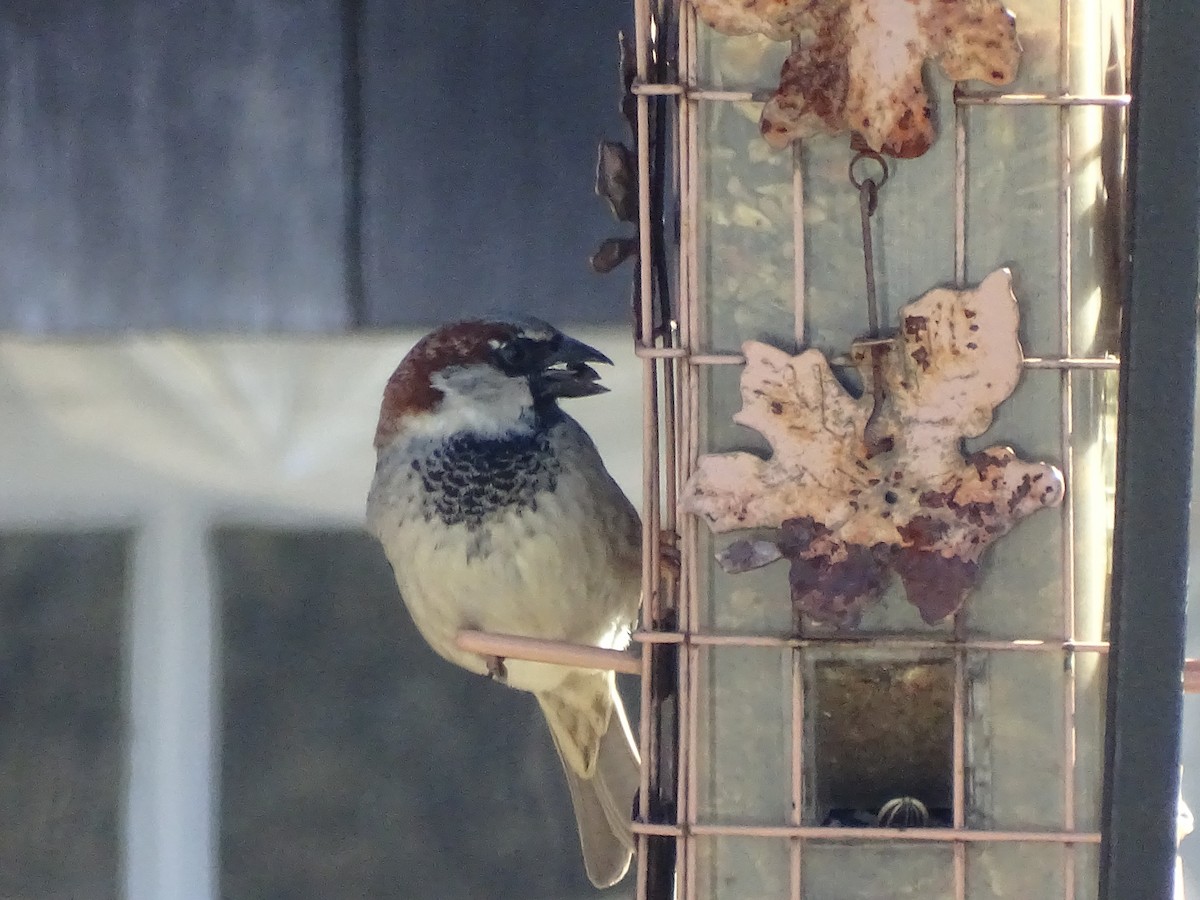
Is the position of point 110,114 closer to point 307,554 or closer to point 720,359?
point 307,554

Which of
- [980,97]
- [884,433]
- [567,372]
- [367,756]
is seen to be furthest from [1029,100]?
[367,756]

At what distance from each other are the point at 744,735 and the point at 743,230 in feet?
1.14

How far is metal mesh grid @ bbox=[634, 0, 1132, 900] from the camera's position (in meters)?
1.08

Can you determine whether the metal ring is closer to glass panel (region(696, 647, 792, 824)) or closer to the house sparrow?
glass panel (region(696, 647, 792, 824))

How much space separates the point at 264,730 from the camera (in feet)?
8.22

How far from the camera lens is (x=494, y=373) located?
5.37ft

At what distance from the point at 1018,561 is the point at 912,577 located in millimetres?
104

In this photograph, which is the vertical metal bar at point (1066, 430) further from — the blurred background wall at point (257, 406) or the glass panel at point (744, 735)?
the blurred background wall at point (257, 406)

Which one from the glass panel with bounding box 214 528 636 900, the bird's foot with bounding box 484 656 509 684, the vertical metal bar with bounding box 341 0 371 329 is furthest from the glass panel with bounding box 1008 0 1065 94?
the glass panel with bounding box 214 528 636 900

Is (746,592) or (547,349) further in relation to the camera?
(547,349)

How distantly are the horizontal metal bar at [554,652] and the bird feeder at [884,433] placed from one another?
0.07ft

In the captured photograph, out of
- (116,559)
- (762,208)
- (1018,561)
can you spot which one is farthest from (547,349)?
(116,559)

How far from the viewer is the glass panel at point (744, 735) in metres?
1.12

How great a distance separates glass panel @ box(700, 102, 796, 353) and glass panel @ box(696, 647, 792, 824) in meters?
0.22
